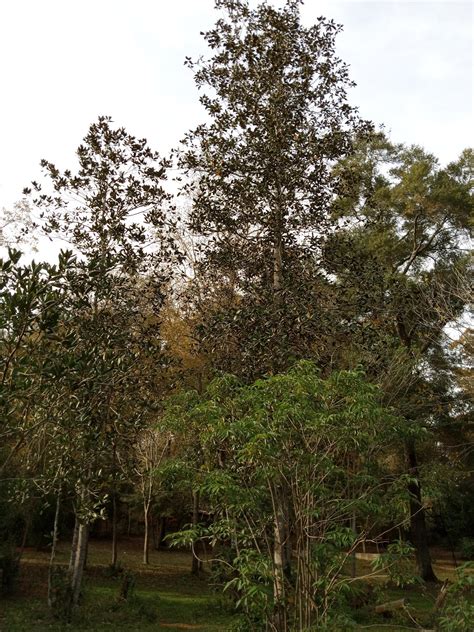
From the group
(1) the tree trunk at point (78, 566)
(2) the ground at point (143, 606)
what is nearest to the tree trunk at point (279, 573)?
(2) the ground at point (143, 606)

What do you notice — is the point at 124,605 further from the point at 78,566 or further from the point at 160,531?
the point at 160,531

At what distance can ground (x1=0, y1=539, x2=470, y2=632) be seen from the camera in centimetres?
1055

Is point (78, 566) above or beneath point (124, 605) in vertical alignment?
Answer: above

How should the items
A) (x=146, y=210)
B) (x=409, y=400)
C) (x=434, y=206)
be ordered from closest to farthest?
(x=146, y=210) < (x=409, y=400) < (x=434, y=206)

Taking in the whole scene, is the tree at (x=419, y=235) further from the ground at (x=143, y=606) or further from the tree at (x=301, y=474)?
the tree at (x=301, y=474)

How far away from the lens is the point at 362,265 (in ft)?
31.9

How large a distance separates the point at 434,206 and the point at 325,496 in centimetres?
1478

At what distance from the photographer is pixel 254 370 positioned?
28.5ft

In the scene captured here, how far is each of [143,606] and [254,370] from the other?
21.4ft

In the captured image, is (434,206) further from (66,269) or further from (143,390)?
(66,269)

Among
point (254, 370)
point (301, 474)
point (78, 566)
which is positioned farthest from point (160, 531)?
point (301, 474)

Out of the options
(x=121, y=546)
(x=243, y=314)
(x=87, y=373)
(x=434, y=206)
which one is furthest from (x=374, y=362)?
(x=121, y=546)

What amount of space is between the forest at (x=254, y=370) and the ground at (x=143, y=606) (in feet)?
0.30

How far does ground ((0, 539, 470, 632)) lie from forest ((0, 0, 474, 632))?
0.09 m
